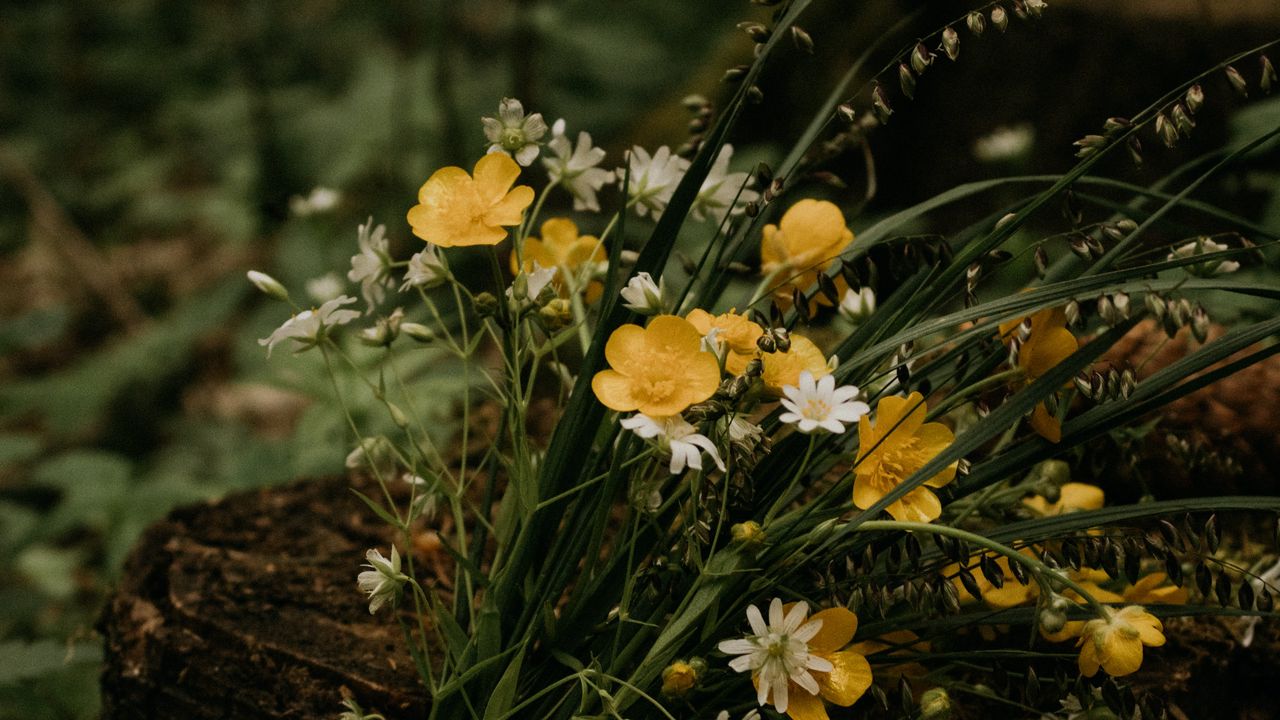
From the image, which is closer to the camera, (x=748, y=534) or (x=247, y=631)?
(x=748, y=534)

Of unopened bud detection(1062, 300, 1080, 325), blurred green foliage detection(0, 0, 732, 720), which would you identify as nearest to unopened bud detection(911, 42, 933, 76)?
unopened bud detection(1062, 300, 1080, 325)

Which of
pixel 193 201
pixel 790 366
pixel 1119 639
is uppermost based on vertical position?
pixel 790 366

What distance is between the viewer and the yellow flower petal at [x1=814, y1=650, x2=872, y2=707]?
0.89 meters

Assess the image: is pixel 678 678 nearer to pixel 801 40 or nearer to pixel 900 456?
pixel 900 456

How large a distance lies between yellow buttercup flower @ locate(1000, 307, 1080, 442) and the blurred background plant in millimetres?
302

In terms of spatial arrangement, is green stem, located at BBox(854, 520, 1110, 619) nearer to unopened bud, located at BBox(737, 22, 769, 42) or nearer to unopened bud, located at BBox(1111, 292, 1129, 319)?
unopened bud, located at BBox(1111, 292, 1129, 319)

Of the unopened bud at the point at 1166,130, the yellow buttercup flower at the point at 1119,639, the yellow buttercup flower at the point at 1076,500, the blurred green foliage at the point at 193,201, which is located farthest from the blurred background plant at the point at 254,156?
the yellow buttercup flower at the point at 1119,639

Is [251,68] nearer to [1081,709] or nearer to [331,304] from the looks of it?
[331,304]

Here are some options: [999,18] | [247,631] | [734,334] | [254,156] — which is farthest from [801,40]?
[254,156]

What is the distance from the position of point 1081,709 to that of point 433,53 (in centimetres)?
439

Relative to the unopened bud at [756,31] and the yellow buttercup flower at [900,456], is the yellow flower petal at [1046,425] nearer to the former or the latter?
the yellow buttercup flower at [900,456]

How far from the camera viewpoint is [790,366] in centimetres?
92

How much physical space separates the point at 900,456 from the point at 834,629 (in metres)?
0.18

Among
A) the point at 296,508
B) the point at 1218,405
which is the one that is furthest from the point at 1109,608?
the point at 296,508
